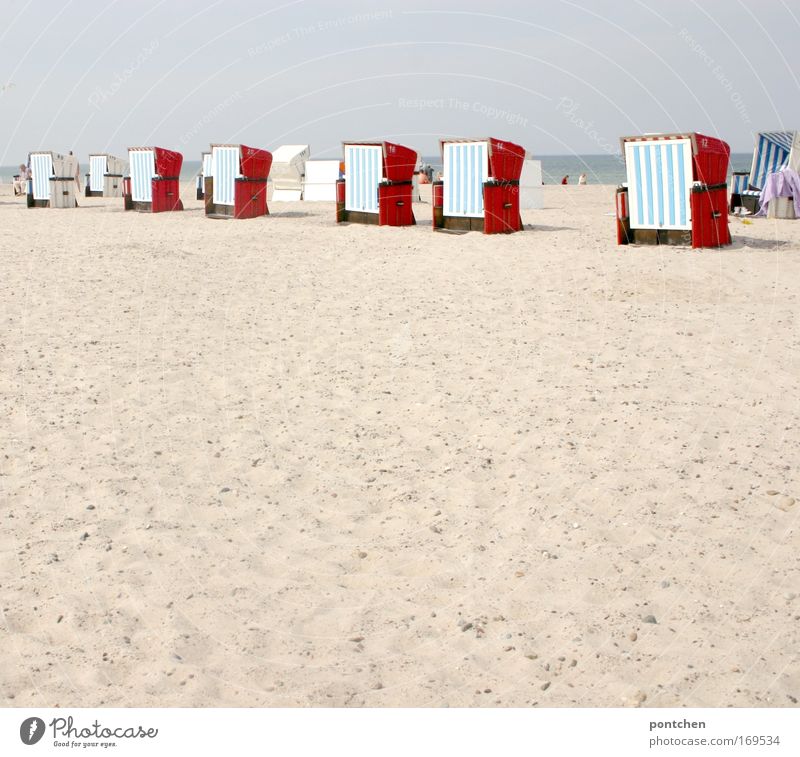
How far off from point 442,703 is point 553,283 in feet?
28.1

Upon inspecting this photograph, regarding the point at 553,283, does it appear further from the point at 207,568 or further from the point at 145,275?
the point at 207,568

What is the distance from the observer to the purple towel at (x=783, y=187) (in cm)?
2072

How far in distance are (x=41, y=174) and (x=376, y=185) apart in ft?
45.5

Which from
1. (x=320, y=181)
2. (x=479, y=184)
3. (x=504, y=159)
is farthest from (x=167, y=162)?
(x=504, y=159)

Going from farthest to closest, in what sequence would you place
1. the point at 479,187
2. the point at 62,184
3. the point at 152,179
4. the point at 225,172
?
the point at 62,184
the point at 152,179
the point at 225,172
the point at 479,187

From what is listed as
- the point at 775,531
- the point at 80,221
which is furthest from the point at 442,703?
the point at 80,221

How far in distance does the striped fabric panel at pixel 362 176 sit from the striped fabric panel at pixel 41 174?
40.8 ft

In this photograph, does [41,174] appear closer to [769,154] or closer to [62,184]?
[62,184]

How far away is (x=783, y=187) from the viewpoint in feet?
68.1

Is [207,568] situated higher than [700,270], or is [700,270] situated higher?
[700,270]

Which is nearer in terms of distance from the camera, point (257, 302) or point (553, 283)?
point (257, 302)

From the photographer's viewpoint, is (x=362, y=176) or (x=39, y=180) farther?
(x=39, y=180)
